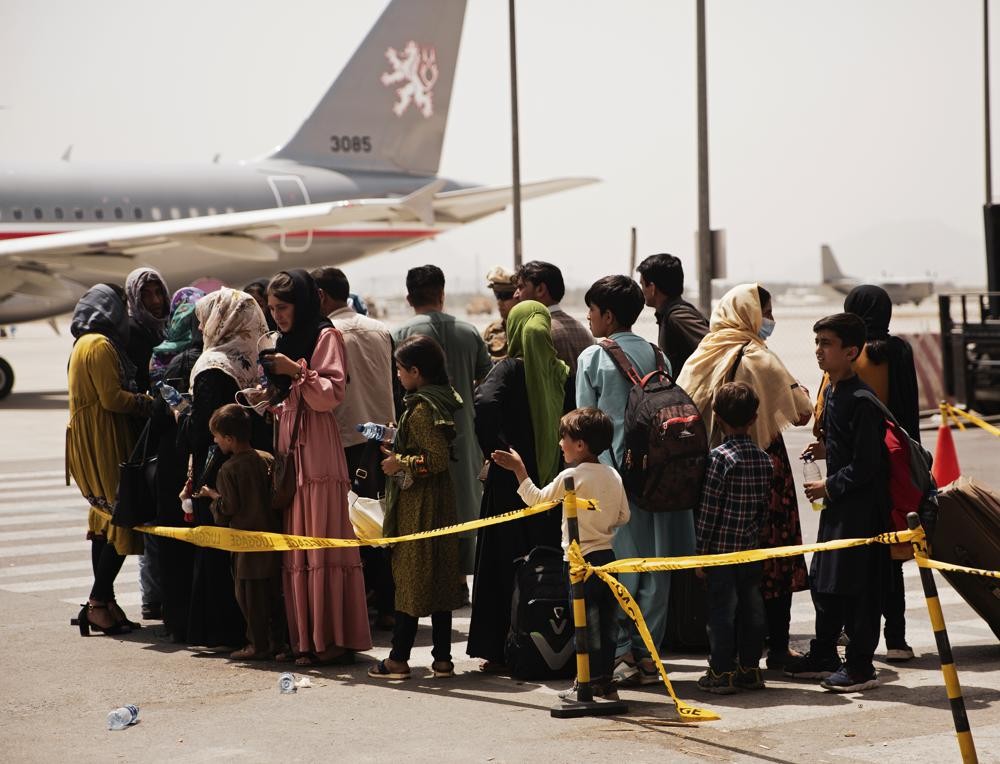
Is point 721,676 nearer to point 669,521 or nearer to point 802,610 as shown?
point 669,521

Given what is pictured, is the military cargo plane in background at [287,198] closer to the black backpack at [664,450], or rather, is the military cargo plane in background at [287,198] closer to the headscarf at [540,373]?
the headscarf at [540,373]

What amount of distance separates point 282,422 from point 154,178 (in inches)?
985

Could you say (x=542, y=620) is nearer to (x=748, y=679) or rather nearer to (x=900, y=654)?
(x=748, y=679)

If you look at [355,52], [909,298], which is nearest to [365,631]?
[355,52]

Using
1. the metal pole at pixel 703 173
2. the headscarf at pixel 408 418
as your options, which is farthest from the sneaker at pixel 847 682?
the metal pole at pixel 703 173

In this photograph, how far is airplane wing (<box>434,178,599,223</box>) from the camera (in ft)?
105

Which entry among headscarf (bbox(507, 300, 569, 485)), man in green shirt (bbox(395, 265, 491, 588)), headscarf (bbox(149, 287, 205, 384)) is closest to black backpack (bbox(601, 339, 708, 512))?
headscarf (bbox(507, 300, 569, 485))

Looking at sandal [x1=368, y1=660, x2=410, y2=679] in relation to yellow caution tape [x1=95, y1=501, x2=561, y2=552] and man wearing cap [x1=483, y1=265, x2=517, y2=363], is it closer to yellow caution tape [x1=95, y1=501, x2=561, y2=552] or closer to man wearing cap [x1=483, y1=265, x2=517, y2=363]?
yellow caution tape [x1=95, y1=501, x2=561, y2=552]

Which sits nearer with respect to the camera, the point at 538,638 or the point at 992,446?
the point at 538,638

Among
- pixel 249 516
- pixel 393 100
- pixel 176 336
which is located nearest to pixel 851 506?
pixel 249 516

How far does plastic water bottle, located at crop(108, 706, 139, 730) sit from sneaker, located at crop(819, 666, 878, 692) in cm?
294

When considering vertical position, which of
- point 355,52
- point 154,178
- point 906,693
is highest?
point 355,52

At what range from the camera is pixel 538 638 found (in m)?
6.67

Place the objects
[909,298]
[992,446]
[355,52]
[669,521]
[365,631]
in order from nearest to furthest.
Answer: [669,521] → [365,631] → [992,446] → [355,52] → [909,298]
